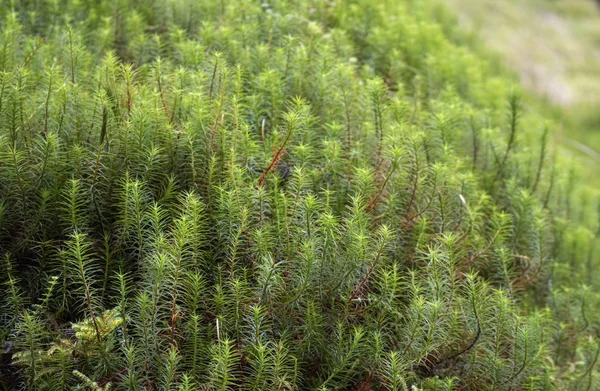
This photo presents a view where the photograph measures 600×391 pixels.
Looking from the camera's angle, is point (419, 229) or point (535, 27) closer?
point (419, 229)

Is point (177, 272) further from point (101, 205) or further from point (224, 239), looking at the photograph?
point (101, 205)

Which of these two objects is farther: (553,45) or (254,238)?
(553,45)

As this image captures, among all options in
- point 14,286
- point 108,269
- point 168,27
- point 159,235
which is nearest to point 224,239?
point 159,235

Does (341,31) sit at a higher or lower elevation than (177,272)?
higher

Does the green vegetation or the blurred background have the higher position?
the green vegetation

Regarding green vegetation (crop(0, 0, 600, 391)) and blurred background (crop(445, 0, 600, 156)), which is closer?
green vegetation (crop(0, 0, 600, 391))
